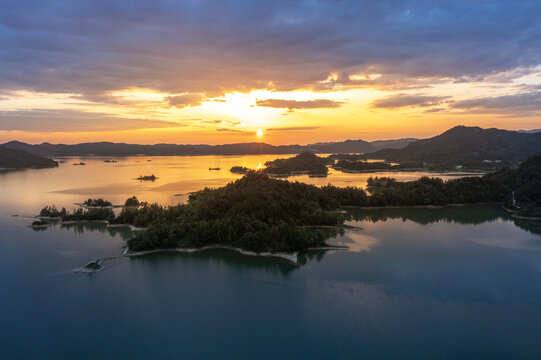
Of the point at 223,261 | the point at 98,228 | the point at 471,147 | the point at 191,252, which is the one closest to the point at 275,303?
the point at 223,261

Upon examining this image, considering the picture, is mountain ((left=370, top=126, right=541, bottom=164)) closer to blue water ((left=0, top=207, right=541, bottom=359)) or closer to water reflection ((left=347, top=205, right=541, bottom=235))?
water reflection ((left=347, top=205, right=541, bottom=235))

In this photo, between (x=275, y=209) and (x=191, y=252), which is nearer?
(x=191, y=252)

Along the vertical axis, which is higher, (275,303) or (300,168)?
(300,168)

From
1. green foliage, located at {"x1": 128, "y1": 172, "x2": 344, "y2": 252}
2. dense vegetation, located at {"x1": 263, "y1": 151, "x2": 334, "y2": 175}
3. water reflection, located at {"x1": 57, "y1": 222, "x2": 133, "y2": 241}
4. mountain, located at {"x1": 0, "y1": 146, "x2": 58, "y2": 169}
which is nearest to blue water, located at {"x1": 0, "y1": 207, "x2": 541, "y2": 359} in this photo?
green foliage, located at {"x1": 128, "y1": 172, "x2": 344, "y2": 252}

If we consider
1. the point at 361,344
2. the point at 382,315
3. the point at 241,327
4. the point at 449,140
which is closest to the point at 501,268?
the point at 382,315

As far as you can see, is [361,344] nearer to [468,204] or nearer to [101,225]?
[101,225]

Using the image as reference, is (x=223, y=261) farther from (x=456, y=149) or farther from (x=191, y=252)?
(x=456, y=149)

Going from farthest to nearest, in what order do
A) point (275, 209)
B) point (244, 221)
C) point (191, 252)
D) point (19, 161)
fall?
point (19, 161), point (275, 209), point (244, 221), point (191, 252)

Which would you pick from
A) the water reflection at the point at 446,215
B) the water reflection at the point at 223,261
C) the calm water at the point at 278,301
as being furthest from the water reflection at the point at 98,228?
the water reflection at the point at 446,215
